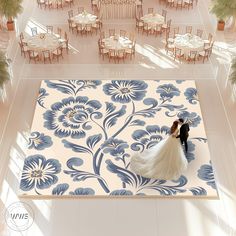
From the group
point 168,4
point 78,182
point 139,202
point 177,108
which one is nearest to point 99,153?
point 78,182

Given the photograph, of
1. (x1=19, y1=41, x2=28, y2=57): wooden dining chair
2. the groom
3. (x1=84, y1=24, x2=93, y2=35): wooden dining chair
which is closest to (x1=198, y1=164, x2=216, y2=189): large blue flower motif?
the groom

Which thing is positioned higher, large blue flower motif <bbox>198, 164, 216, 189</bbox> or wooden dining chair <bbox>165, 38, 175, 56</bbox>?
wooden dining chair <bbox>165, 38, 175, 56</bbox>

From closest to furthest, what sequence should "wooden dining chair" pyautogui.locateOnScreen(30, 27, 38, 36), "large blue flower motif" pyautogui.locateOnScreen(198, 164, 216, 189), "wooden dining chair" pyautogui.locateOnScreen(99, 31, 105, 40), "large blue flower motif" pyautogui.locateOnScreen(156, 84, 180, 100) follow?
1. "large blue flower motif" pyautogui.locateOnScreen(198, 164, 216, 189)
2. "large blue flower motif" pyautogui.locateOnScreen(156, 84, 180, 100)
3. "wooden dining chair" pyautogui.locateOnScreen(99, 31, 105, 40)
4. "wooden dining chair" pyautogui.locateOnScreen(30, 27, 38, 36)

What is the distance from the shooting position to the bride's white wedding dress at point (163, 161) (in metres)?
11.0

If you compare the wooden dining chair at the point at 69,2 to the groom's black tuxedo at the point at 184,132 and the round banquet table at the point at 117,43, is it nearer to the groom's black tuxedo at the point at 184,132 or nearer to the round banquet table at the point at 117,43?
the round banquet table at the point at 117,43

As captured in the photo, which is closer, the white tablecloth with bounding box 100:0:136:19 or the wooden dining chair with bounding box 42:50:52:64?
the wooden dining chair with bounding box 42:50:52:64

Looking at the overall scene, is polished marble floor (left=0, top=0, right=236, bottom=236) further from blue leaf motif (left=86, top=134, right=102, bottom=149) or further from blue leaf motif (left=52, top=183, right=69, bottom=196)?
blue leaf motif (left=86, top=134, right=102, bottom=149)

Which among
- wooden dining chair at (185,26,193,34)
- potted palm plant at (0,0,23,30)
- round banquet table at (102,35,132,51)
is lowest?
wooden dining chair at (185,26,193,34)

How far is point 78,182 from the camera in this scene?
11.3m

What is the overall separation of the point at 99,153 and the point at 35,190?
81.0 inches

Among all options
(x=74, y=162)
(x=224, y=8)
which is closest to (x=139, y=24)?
(x=224, y=8)

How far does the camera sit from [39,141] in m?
12.6

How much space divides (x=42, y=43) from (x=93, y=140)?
5273mm

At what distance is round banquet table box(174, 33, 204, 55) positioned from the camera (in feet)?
52.7
